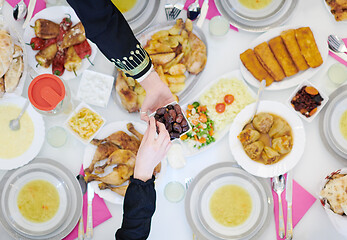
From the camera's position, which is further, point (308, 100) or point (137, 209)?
point (308, 100)

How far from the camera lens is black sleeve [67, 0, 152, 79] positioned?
1344mm

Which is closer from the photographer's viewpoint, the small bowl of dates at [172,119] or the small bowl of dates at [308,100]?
the small bowl of dates at [172,119]

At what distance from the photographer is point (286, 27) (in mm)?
1968

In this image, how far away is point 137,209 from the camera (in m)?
1.50

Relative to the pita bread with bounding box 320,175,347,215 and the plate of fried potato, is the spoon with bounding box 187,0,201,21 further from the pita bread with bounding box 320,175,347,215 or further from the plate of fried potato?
the pita bread with bounding box 320,175,347,215

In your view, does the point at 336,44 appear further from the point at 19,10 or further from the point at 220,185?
the point at 19,10

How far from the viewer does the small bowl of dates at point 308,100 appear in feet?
6.22

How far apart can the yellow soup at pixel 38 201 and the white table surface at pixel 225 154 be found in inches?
6.8

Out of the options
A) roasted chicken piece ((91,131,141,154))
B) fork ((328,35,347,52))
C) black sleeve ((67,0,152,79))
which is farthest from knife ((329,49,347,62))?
roasted chicken piece ((91,131,141,154))

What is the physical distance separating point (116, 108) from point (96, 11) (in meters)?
0.78

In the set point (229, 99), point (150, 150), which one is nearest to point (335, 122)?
point (229, 99)

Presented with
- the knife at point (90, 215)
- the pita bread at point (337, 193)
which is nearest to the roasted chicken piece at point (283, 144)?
the pita bread at point (337, 193)

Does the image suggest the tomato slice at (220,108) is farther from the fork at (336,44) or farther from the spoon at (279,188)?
the fork at (336,44)

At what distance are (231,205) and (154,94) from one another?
0.78m
